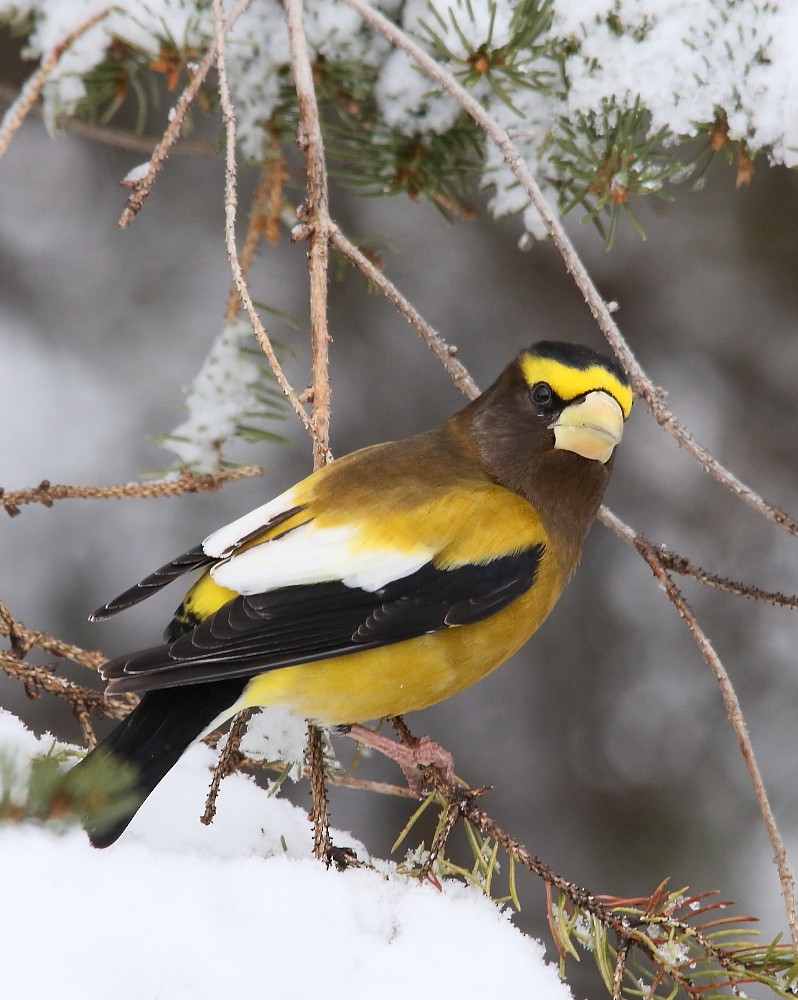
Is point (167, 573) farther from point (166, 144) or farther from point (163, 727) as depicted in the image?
point (166, 144)

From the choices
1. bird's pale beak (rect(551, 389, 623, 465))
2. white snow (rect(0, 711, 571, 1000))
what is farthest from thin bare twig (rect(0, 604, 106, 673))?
bird's pale beak (rect(551, 389, 623, 465))

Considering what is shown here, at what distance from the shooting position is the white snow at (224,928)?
4.41 ft

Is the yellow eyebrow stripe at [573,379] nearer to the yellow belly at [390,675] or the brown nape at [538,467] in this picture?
the brown nape at [538,467]

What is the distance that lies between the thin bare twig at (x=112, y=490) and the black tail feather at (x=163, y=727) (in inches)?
16.8

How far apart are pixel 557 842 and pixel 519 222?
264 centimetres

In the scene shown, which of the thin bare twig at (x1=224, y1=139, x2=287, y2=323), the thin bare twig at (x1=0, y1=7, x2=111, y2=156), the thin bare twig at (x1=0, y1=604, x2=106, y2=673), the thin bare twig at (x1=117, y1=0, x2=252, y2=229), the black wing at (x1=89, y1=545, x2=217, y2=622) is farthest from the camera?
the thin bare twig at (x1=224, y1=139, x2=287, y2=323)

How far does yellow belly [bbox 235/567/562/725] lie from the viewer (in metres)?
2.57

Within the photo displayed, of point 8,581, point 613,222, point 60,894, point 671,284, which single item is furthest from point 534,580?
point 8,581

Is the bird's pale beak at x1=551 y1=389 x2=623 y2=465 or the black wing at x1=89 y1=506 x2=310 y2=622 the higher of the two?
the bird's pale beak at x1=551 y1=389 x2=623 y2=465

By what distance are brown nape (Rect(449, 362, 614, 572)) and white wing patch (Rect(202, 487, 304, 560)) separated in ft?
1.95

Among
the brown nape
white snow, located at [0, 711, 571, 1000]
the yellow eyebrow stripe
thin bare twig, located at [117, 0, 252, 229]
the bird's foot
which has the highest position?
thin bare twig, located at [117, 0, 252, 229]

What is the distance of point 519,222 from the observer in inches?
193

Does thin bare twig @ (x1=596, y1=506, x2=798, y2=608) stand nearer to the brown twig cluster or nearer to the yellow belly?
the brown twig cluster

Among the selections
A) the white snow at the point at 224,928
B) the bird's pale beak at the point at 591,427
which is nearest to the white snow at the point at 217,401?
the bird's pale beak at the point at 591,427
